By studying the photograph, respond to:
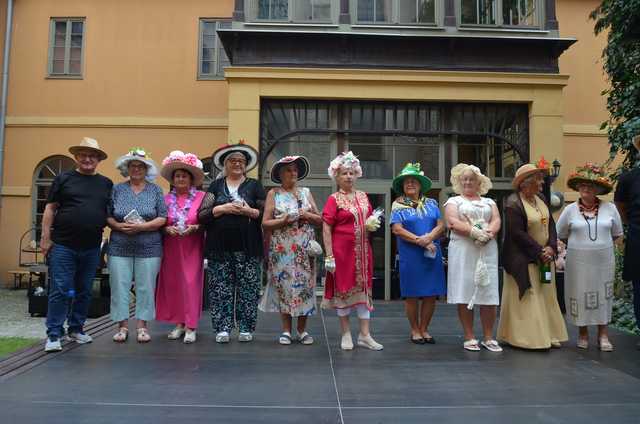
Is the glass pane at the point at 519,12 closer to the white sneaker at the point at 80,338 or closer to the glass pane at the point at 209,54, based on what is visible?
the glass pane at the point at 209,54

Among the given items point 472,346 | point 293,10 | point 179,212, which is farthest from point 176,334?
point 293,10

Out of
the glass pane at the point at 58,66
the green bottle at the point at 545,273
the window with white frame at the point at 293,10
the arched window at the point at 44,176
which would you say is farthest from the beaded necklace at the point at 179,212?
the glass pane at the point at 58,66

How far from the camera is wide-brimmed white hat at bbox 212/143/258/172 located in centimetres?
551

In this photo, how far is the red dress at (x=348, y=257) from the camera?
203 inches

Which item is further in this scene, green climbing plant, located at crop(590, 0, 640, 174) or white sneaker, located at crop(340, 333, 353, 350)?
green climbing plant, located at crop(590, 0, 640, 174)

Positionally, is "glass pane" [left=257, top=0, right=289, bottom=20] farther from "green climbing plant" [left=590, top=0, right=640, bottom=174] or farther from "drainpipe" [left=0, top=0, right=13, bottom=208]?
"drainpipe" [left=0, top=0, right=13, bottom=208]

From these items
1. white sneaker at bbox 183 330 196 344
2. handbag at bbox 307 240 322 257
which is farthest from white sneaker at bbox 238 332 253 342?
handbag at bbox 307 240 322 257

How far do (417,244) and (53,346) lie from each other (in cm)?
364

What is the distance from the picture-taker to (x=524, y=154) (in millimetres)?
10234

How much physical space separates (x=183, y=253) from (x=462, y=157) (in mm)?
6650

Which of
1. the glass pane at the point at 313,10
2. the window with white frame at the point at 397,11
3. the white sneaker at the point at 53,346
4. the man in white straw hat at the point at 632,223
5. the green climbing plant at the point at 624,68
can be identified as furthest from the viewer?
the window with white frame at the point at 397,11

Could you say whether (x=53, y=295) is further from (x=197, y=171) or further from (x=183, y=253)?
(x=197, y=171)

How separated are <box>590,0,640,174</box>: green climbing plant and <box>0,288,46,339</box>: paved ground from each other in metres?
8.77

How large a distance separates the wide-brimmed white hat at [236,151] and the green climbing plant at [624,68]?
574 centimetres
